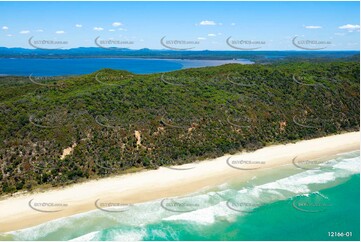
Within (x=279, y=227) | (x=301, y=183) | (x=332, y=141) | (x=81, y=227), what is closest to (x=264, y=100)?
(x=332, y=141)

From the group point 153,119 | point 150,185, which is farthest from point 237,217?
point 153,119

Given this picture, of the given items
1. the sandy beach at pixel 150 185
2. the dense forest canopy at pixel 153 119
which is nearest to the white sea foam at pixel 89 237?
the sandy beach at pixel 150 185

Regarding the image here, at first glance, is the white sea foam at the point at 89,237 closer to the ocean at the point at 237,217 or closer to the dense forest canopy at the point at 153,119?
the ocean at the point at 237,217

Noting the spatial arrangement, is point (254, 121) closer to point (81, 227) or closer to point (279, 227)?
point (279, 227)

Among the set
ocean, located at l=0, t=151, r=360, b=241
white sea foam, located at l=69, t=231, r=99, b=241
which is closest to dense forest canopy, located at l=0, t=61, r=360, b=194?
ocean, located at l=0, t=151, r=360, b=241

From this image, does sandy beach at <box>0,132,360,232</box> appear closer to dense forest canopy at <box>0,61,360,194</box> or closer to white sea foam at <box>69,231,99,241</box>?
dense forest canopy at <box>0,61,360,194</box>
